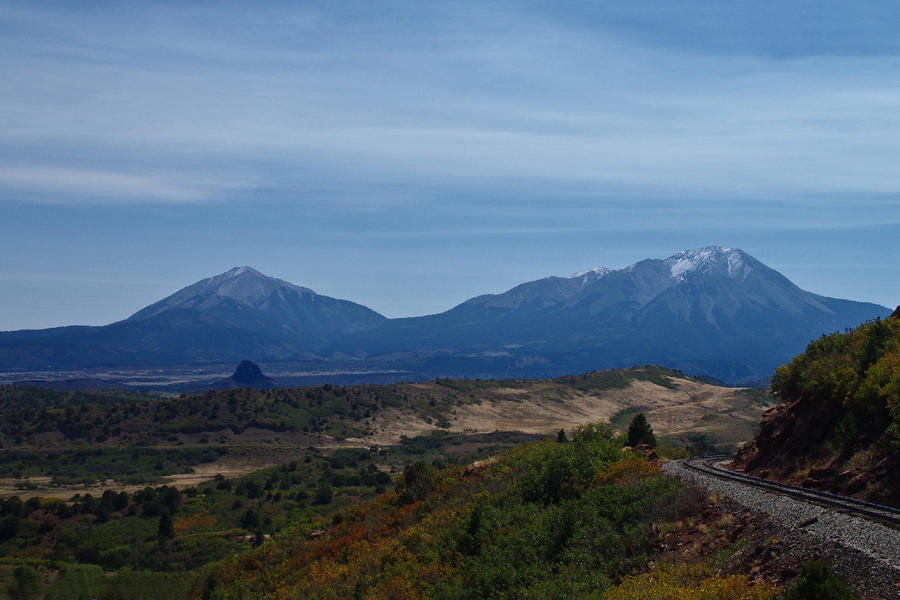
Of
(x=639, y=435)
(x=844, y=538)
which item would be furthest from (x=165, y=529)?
(x=844, y=538)

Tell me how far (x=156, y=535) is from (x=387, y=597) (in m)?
50.4

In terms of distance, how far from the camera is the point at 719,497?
24094 mm

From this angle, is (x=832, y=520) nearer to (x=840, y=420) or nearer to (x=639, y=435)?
(x=840, y=420)

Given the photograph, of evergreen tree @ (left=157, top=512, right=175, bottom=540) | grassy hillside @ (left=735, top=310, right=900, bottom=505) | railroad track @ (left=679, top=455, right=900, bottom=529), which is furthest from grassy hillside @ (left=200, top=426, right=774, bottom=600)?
evergreen tree @ (left=157, top=512, right=175, bottom=540)

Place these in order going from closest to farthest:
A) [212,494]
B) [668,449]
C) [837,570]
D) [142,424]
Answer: [837,570] → [668,449] → [212,494] → [142,424]

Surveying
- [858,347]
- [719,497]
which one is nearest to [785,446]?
[858,347]

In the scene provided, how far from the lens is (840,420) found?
31375mm

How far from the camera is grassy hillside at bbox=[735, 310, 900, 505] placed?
26.2 metres

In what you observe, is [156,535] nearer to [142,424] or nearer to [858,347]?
[858,347]

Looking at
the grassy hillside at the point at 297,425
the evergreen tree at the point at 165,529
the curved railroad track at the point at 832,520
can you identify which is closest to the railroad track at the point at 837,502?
the curved railroad track at the point at 832,520

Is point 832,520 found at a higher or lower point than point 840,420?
lower

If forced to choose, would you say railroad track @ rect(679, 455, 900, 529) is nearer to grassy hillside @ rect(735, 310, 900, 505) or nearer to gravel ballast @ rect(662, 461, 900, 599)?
gravel ballast @ rect(662, 461, 900, 599)

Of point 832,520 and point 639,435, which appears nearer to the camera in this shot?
point 832,520

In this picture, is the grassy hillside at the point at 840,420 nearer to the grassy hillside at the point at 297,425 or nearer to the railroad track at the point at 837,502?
the railroad track at the point at 837,502
